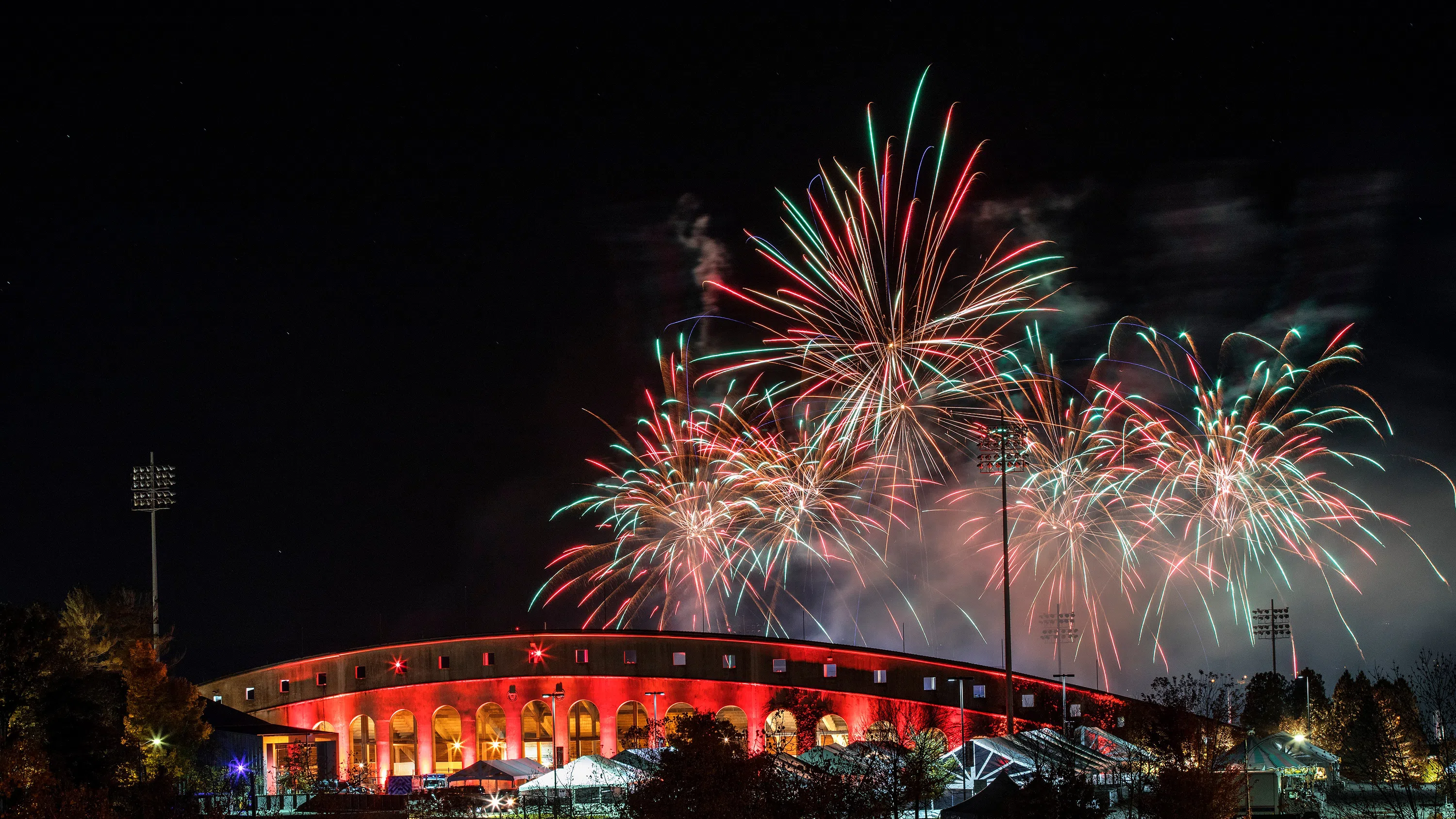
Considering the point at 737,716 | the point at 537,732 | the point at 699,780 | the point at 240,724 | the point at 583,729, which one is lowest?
the point at 537,732

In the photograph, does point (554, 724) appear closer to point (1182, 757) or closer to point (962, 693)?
point (962, 693)

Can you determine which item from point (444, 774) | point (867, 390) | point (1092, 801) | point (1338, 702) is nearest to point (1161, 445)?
point (867, 390)

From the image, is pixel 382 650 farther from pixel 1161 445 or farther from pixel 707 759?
pixel 707 759

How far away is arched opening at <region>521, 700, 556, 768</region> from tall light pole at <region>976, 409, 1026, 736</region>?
36945mm

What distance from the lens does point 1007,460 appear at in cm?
5034

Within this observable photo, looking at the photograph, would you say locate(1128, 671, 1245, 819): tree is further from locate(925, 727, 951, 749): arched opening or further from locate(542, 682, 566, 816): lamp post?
locate(542, 682, 566, 816): lamp post

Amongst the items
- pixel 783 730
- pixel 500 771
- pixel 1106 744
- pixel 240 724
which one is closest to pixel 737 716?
pixel 783 730

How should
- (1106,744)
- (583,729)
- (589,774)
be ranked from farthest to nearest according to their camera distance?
(583,729) < (589,774) < (1106,744)

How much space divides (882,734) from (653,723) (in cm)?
1359

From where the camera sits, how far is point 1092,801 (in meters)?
30.2

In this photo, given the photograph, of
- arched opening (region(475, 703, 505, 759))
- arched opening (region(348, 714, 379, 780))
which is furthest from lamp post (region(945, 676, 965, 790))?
arched opening (region(348, 714, 379, 780))

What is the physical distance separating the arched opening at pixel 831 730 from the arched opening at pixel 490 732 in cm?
1941

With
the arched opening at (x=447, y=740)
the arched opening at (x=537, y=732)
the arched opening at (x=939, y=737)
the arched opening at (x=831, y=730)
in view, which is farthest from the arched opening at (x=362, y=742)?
the arched opening at (x=939, y=737)

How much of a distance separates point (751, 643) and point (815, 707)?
5656 mm
